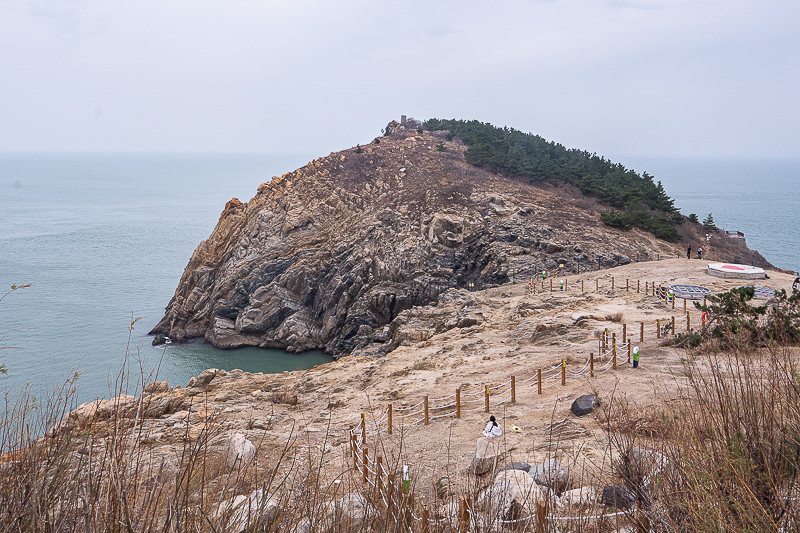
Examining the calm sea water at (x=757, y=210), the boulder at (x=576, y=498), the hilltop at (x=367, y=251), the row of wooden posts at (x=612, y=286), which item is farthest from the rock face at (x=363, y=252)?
the calm sea water at (x=757, y=210)

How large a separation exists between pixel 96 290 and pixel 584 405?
46.8m

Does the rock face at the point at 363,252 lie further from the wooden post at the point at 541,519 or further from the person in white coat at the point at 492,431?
the wooden post at the point at 541,519

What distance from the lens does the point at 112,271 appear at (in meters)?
54.9

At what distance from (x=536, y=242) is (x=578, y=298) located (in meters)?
10.7

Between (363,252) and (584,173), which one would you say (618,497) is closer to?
(363,252)

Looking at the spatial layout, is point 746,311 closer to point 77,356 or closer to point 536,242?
point 536,242

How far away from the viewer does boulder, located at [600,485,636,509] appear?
16.6 ft

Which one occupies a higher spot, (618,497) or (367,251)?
(367,251)

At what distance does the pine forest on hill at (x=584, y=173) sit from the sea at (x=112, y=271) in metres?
23.6

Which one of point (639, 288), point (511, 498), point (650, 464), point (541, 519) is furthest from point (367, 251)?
point (541, 519)

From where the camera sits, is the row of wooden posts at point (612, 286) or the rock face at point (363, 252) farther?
the rock face at point (363, 252)

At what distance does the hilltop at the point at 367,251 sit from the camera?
3575 cm

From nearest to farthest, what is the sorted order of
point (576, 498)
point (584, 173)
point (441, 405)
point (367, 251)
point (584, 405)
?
1. point (576, 498)
2. point (584, 405)
3. point (441, 405)
4. point (367, 251)
5. point (584, 173)

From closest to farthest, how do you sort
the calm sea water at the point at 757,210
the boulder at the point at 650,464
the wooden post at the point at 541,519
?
the wooden post at the point at 541,519 → the boulder at the point at 650,464 → the calm sea water at the point at 757,210
